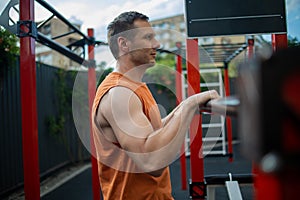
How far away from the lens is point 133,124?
3.52 feet

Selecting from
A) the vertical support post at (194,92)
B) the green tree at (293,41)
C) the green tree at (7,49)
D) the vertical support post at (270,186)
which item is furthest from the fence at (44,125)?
the vertical support post at (270,186)

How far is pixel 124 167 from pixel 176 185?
157 inches

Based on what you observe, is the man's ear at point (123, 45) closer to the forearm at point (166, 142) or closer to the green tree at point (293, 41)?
the forearm at point (166, 142)

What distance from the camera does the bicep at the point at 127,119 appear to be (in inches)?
41.1

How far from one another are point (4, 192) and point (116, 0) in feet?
9.22

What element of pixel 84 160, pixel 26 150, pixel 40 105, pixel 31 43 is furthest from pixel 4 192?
pixel 84 160

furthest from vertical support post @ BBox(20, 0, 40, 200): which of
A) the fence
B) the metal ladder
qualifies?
the metal ladder

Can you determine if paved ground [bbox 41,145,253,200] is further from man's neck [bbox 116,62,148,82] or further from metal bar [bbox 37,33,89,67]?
man's neck [bbox 116,62,148,82]

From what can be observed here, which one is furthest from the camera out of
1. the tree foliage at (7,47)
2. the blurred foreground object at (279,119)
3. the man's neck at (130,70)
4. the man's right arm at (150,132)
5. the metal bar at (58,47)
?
the tree foliage at (7,47)

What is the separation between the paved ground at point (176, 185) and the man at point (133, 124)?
2.21 meters

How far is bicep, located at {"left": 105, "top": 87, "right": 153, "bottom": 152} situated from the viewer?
1045mm

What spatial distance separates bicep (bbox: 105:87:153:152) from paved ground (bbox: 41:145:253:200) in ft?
7.98

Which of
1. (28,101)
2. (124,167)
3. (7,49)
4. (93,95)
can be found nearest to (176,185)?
(93,95)

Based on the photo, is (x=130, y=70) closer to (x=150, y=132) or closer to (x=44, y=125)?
(x=150, y=132)
